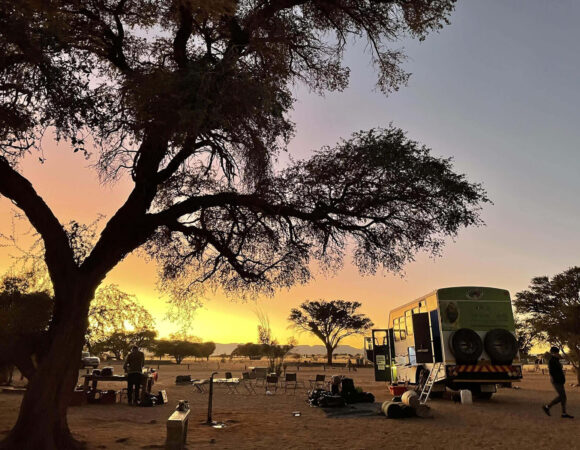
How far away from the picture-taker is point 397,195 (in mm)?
9398

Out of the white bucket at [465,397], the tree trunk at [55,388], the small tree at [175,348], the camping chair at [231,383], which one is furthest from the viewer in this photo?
the small tree at [175,348]

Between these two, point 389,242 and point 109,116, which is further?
point 389,242

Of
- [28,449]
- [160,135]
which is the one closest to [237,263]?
[160,135]

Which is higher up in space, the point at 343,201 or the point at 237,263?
the point at 343,201

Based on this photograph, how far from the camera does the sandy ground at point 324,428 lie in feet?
29.9

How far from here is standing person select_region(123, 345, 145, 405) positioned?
603 inches

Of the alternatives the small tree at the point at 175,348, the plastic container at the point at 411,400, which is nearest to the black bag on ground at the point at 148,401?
the plastic container at the point at 411,400

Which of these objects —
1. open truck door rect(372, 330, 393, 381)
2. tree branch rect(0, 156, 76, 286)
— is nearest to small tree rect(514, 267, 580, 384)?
open truck door rect(372, 330, 393, 381)

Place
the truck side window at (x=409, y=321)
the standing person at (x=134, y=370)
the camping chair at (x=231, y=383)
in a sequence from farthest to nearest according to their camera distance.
Result: the camping chair at (x=231, y=383) < the truck side window at (x=409, y=321) < the standing person at (x=134, y=370)

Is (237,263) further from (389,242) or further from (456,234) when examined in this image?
(456,234)

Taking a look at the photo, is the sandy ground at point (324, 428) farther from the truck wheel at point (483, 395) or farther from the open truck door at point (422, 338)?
the open truck door at point (422, 338)

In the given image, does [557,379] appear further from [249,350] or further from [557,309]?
[249,350]

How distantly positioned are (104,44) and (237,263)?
529 centimetres

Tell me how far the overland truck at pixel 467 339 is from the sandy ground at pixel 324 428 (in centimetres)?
94
